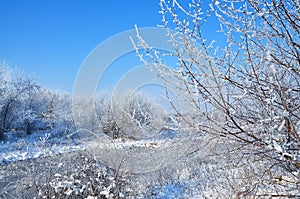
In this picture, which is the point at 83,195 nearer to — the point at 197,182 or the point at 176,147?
the point at 197,182

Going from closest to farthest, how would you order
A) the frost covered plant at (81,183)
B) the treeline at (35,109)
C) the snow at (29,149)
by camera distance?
the frost covered plant at (81,183), the snow at (29,149), the treeline at (35,109)

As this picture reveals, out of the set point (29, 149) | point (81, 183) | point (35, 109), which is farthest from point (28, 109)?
point (81, 183)

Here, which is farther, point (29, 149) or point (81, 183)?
point (29, 149)

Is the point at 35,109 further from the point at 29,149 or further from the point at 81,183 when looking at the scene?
the point at 81,183

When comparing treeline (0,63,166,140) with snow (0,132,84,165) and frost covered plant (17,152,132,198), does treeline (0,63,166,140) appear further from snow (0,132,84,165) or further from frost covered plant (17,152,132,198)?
frost covered plant (17,152,132,198)

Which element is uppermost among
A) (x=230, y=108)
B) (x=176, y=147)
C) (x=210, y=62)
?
(x=210, y=62)

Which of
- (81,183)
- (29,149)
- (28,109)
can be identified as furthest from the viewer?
(28,109)

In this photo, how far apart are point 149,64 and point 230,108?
509 mm

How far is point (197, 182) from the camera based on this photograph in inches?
254

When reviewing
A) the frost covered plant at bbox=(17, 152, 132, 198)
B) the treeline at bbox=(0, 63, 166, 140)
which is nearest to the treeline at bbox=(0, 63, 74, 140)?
the treeline at bbox=(0, 63, 166, 140)

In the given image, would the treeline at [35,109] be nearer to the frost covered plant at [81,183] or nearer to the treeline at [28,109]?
the treeline at [28,109]

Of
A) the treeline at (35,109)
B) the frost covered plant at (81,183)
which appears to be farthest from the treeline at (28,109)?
the frost covered plant at (81,183)

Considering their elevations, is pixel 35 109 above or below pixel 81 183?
above

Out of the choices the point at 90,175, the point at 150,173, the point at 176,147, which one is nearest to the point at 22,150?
the point at 150,173
